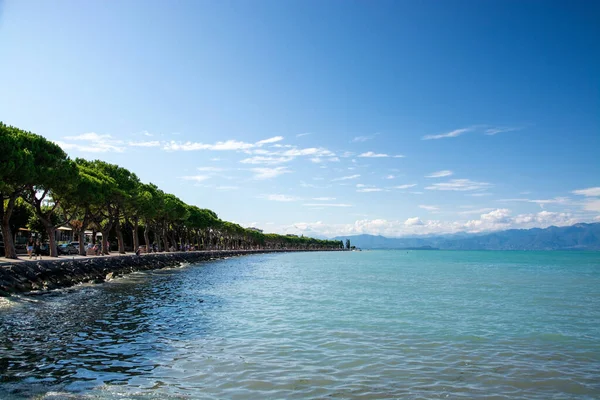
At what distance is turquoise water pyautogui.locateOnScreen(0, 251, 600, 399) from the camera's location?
11.5 m

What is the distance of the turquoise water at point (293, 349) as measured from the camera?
454 inches

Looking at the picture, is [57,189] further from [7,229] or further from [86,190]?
[7,229]

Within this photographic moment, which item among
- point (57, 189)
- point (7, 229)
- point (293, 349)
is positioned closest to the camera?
point (293, 349)

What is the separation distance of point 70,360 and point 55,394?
12.0 feet

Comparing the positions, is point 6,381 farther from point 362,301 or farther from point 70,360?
point 362,301

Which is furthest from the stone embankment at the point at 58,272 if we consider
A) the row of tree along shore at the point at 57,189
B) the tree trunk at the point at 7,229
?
the row of tree along shore at the point at 57,189

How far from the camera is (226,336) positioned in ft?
59.4

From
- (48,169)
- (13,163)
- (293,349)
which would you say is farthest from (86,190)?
(293,349)

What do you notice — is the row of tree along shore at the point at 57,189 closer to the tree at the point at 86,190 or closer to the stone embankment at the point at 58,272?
the tree at the point at 86,190

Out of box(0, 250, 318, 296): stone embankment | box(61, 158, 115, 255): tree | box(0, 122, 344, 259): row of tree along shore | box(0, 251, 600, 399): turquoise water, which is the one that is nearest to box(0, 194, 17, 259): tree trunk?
box(0, 122, 344, 259): row of tree along shore

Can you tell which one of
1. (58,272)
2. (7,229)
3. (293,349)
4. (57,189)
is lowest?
(293,349)

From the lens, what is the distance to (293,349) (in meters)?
15.9

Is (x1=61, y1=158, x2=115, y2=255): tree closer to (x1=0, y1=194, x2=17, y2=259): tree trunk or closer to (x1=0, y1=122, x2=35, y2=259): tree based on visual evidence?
(x1=0, y1=194, x2=17, y2=259): tree trunk

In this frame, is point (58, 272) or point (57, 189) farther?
point (57, 189)
